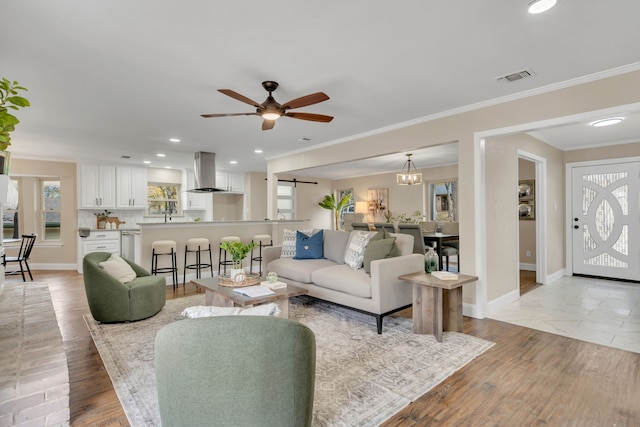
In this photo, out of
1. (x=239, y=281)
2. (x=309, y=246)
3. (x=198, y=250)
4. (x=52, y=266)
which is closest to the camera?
(x=239, y=281)

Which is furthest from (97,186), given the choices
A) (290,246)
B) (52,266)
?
(290,246)

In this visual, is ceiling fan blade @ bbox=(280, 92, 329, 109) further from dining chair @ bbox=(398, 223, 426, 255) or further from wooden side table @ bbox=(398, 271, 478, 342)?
dining chair @ bbox=(398, 223, 426, 255)

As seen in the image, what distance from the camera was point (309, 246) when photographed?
181 inches

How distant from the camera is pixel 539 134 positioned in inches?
193

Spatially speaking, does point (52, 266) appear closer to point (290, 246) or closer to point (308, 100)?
point (290, 246)

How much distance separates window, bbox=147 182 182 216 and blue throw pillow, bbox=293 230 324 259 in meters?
5.28

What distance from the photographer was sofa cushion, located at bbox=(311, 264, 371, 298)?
3.33 m

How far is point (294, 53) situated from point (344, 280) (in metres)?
2.23

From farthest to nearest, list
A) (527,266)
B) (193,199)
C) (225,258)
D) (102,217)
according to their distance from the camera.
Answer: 1. (193,199)
2. (102,217)
3. (527,266)
4. (225,258)

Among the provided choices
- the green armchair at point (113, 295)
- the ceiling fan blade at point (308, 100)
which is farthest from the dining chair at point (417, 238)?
the green armchair at point (113, 295)

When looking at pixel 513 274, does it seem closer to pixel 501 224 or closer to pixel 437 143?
pixel 501 224

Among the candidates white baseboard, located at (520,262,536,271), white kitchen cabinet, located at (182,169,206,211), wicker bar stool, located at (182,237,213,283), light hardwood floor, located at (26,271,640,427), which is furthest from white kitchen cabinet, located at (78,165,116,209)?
white baseboard, located at (520,262,536,271)

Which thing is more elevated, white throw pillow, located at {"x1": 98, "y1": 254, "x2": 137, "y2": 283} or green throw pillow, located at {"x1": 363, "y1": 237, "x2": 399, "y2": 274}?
green throw pillow, located at {"x1": 363, "y1": 237, "x2": 399, "y2": 274}

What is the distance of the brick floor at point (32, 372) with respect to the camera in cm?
153
